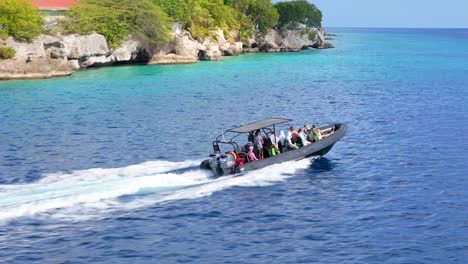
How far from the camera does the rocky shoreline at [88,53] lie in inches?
2446

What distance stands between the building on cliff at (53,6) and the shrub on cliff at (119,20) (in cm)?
289

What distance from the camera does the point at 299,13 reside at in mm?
133250

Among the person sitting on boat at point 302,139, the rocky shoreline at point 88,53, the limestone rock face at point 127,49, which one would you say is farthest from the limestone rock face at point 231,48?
the person sitting on boat at point 302,139

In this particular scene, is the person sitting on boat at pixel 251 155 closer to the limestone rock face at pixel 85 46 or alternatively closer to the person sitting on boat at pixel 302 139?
the person sitting on boat at pixel 302 139

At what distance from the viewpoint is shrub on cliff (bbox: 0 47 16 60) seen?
61.3 metres

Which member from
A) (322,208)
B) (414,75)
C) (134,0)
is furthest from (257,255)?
(134,0)

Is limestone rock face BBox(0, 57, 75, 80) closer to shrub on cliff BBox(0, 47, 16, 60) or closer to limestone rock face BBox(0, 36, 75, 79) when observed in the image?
limestone rock face BBox(0, 36, 75, 79)

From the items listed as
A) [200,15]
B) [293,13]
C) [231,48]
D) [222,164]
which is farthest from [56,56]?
[293,13]

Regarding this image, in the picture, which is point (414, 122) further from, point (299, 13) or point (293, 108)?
point (299, 13)

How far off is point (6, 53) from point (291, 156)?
44973 mm

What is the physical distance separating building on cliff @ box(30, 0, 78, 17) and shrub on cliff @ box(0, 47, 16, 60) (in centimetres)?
1804

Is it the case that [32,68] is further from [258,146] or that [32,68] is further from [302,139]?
[258,146]

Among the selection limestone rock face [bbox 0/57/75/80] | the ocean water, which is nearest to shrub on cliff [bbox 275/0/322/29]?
limestone rock face [bbox 0/57/75/80]

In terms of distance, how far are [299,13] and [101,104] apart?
3682 inches
